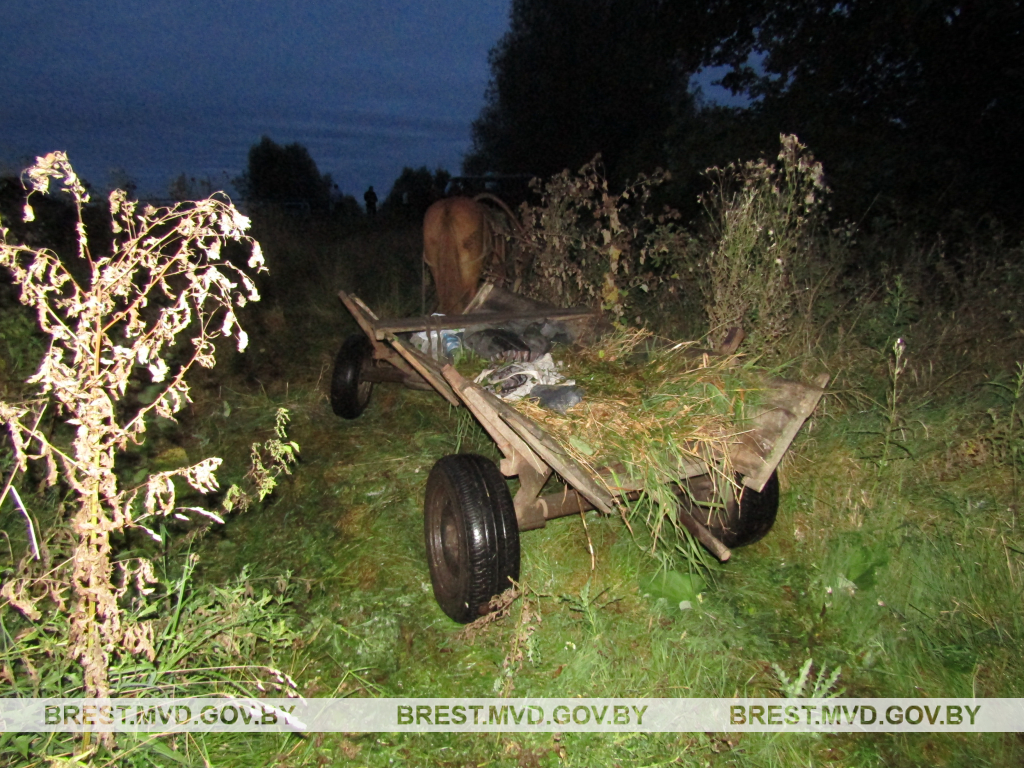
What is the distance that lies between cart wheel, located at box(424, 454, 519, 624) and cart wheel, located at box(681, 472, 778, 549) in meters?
0.84

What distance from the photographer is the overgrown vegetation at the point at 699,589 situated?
2.40 metres

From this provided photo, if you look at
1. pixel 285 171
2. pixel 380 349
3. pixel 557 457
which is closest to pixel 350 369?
pixel 380 349

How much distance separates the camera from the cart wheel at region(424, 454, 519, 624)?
2.64 metres

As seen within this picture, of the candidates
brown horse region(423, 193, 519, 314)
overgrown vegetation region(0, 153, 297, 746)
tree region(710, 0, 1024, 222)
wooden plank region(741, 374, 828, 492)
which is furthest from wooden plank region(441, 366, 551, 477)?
tree region(710, 0, 1024, 222)

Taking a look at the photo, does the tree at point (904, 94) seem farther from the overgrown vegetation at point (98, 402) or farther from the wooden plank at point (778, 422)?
the overgrown vegetation at point (98, 402)

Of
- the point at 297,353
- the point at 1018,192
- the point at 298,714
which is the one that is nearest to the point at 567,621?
the point at 298,714

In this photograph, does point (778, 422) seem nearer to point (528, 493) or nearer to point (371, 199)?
point (528, 493)

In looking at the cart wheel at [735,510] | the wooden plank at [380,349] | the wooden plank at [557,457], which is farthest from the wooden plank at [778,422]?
the wooden plank at [380,349]

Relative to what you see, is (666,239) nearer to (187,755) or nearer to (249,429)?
(249,429)

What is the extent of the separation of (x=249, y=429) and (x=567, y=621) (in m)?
3.31

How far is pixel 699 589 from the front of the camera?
124 inches

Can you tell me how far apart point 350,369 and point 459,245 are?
1.36 metres

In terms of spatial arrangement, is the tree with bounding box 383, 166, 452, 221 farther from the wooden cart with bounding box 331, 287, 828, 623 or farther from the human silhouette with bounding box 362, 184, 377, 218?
the wooden cart with bounding box 331, 287, 828, 623

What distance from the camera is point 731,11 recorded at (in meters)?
9.59
